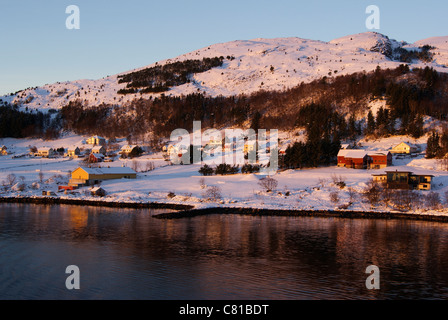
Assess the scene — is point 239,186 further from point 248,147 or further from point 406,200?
point 248,147

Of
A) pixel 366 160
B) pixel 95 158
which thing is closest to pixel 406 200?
pixel 366 160

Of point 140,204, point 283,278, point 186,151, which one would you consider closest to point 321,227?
point 283,278

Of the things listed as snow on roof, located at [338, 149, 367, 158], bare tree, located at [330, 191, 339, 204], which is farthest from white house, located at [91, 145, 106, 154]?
bare tree, located at [330, 191, 339, 204]

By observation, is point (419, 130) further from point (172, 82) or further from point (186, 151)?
point (172, 82)

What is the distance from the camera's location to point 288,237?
31.1 metres

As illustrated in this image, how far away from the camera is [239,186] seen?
167ft

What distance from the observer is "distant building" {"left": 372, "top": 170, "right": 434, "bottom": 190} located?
4616 cm

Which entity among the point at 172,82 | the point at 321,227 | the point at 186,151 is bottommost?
the point at 321,227

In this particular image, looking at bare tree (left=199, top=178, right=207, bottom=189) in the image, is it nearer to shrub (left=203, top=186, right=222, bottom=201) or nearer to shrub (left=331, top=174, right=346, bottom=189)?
shrub (left=203, top=186, right=222, bottom=201)

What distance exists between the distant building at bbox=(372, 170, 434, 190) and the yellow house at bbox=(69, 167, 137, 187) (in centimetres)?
3307

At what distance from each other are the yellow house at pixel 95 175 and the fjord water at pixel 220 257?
16.6 metres

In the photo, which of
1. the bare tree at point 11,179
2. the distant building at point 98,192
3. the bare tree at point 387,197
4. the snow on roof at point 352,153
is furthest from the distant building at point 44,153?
the bare tree at point 387,197

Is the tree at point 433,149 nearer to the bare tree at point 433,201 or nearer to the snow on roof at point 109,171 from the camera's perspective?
the bare tree at point 433,201
